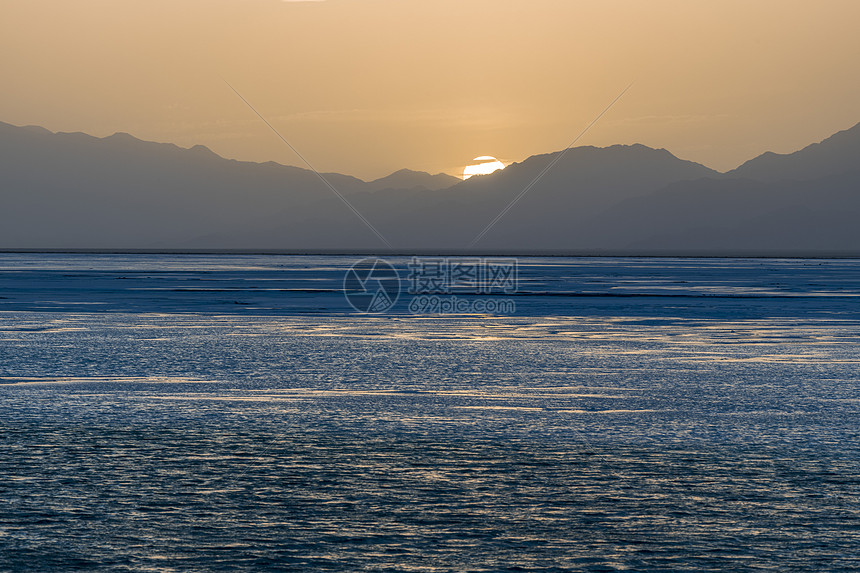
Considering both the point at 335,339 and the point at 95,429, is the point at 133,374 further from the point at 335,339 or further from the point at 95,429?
the point at 335,339

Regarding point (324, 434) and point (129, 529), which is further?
point (324, 434)

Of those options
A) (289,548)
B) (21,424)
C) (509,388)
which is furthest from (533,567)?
(509,388)

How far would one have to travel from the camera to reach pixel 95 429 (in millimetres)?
14820

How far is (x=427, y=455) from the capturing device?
42.9ft

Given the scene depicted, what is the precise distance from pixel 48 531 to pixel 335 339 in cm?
2082

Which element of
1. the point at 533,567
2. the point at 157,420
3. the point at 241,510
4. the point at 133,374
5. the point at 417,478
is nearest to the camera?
the point at 533,567

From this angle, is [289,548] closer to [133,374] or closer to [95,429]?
[95,429]

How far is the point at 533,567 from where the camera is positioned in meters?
8.55

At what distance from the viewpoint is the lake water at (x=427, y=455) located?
9.10 m

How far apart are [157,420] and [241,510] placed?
5.89 meters

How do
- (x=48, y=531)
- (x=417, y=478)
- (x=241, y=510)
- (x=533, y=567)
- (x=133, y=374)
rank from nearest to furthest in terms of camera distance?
1. (x=533, y=567)
2. (x=48, y=531)
3. (x=241, y=510)
4. (x=417, y=478)
5. (x=133, y=374)

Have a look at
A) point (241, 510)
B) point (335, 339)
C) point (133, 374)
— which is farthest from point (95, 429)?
point (335, 339)

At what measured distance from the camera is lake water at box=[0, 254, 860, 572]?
9.10 m

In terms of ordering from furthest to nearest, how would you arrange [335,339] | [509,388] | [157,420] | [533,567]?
[335,339]
[509,388]
[157,420]
[533,567]
